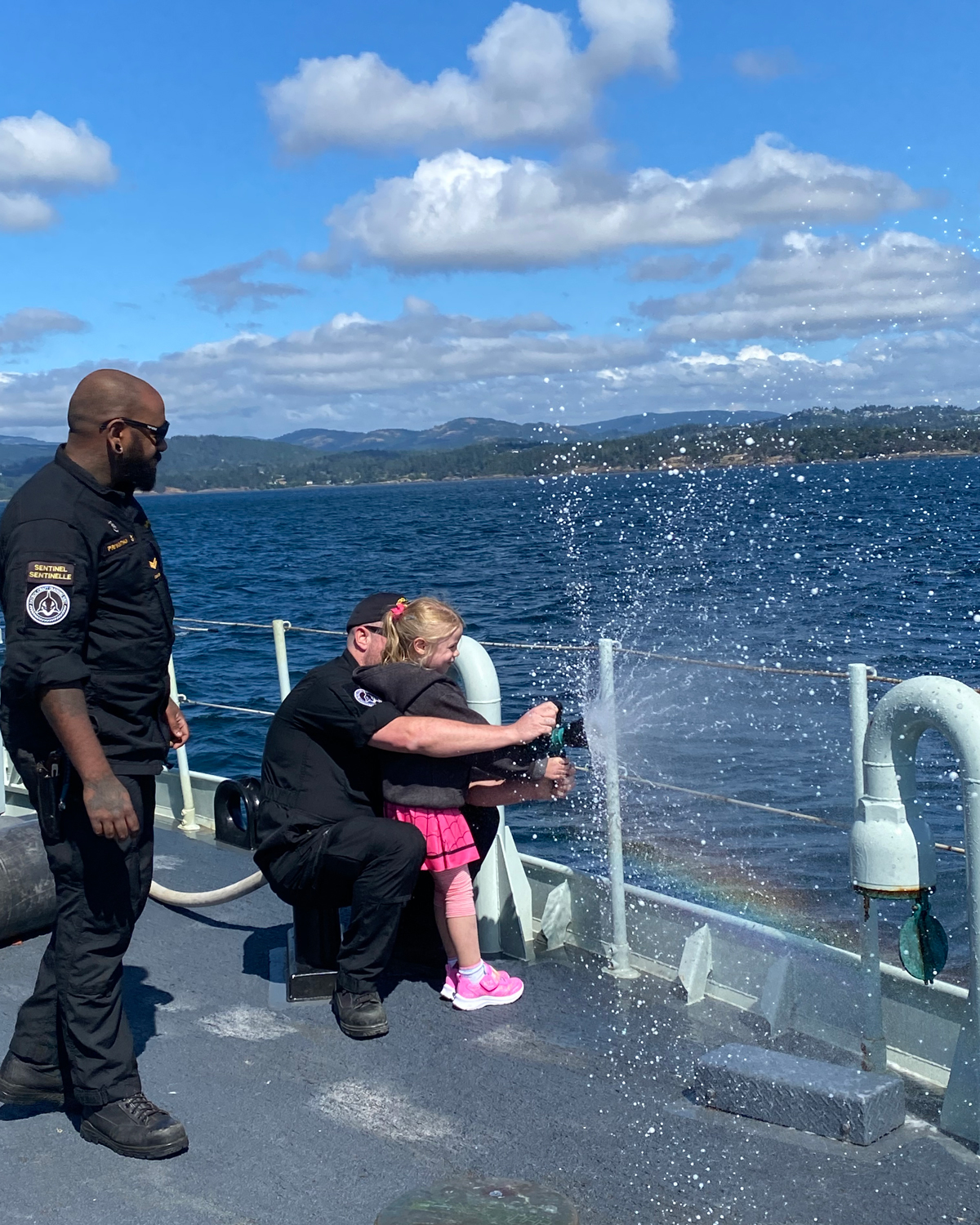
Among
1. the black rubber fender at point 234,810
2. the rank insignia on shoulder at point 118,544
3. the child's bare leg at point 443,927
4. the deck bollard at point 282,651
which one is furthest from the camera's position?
the deck bollard at point 282,651

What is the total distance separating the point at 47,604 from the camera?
2.76 metres

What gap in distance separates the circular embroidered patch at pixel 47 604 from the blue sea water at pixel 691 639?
3.96 meters

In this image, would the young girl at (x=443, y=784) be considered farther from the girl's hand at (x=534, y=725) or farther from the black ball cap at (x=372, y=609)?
the girl's hand at (x=534, y=725)

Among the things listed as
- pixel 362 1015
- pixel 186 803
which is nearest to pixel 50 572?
pixel 362 1015

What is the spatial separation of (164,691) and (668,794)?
357 inches

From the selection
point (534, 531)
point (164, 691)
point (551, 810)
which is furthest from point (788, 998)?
point (534, 531)

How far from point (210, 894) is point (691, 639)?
57.2ft

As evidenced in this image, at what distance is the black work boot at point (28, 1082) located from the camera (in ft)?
10.5

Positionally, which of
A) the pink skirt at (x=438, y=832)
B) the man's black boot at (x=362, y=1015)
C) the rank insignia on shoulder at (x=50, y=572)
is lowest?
the man's black boot at (x=362, y=1015)

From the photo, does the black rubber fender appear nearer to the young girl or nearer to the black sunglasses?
the young girl

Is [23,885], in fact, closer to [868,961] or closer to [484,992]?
[484,992]

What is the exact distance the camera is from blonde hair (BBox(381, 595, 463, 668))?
12.8ft

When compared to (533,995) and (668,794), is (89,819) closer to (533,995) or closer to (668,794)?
(533,995)

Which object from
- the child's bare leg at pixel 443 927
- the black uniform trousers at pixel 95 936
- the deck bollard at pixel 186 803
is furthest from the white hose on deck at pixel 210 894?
the deck bollard at pixel 186 803
